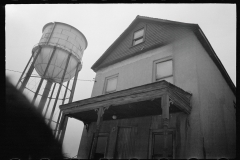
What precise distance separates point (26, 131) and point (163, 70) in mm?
14286

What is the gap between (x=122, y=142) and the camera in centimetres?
943

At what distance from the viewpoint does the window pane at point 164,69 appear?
9717mm

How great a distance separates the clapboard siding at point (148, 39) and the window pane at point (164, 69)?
52.5 inches

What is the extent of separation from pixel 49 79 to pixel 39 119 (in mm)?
4221

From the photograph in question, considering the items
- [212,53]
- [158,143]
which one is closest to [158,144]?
[158,143]

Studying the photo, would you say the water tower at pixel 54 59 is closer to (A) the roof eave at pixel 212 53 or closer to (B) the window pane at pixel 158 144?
(B) the window pane at pixel 158 144

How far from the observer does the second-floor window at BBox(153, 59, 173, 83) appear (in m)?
9.59

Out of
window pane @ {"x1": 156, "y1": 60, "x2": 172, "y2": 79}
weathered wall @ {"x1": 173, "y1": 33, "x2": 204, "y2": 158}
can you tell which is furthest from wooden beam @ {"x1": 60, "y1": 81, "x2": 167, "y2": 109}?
window pane @ {"x1": 156, "y1": 60, "x2": 172, "y2": 79}

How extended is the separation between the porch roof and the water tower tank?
8757 millimetres

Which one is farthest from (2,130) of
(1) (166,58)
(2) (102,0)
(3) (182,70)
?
(1) (166,58)

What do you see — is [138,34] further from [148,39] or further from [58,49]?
[58,49]

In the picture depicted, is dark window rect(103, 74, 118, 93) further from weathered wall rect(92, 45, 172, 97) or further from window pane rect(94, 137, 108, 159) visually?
window pane rect(94, 137, 108, 159)

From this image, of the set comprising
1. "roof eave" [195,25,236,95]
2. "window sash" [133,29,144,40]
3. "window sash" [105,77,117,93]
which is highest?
"window sash" [133,29,144,40]

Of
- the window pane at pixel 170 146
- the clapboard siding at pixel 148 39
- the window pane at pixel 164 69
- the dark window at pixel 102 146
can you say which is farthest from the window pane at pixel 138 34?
the window pane at pixel 170 146
